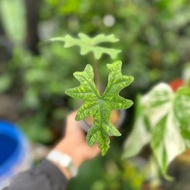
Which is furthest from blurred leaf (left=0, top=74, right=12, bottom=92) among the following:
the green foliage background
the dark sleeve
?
the dark sleeve

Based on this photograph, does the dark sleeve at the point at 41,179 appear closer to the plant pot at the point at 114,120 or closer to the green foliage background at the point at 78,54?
the plant pot at the point at 114,120

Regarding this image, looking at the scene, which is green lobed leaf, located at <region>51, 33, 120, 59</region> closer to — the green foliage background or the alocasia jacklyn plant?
the alocasia jacklyn plant

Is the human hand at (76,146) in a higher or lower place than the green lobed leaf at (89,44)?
lower

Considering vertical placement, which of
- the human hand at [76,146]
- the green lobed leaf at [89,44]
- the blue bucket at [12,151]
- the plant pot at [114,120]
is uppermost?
the green lobed leaf at [89,44]

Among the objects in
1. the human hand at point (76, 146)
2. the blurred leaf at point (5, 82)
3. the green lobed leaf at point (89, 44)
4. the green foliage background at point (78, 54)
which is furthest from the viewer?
the blurred leaf at point (5, 82)

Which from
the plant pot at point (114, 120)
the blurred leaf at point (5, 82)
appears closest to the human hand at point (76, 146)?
the plant pot at point (114, 120)

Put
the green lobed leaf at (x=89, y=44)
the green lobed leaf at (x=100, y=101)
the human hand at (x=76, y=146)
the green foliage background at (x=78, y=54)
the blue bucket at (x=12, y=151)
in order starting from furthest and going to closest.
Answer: the green foliage background at (x=78, y=54) < the blue bucket at (x=12, y=151) < the human hand at (x=76, y=146) < the green lobed leaf at (x=89, y=44) < the green lobed leaf at (x=100, y=101)

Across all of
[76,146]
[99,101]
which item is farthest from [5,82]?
[99,101]
